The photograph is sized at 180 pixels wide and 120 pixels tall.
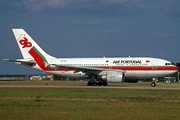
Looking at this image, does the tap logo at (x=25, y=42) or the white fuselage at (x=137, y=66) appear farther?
the tap logo at (x=25, y=42)

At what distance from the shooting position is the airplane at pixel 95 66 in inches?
2061

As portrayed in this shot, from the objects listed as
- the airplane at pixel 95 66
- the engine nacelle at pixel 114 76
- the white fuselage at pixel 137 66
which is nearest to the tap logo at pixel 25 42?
the airplane at pixel 95 66

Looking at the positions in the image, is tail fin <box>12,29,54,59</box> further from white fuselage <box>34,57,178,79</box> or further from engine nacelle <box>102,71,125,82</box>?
engine nacelle <box>102,71,125,82</box>

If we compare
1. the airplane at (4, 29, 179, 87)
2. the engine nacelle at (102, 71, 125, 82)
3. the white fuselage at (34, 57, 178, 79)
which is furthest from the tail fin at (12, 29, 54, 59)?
the engine nacelle at (102, 71, 125, 82)

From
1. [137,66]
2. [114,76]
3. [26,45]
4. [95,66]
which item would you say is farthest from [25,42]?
[137,66]

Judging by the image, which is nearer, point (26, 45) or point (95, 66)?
point (95, 66)

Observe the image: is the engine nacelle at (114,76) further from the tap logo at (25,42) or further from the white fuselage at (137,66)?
the tap logo at (25,42)

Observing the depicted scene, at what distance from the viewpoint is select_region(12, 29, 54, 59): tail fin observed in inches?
2242

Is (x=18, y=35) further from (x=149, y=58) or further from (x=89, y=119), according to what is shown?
(x=89, y=119)

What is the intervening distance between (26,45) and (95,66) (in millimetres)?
10875

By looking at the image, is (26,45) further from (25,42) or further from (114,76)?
(114,76)

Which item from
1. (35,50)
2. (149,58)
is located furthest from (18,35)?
(149,58)

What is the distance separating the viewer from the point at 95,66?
54219mm

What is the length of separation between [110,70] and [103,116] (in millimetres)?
35210
